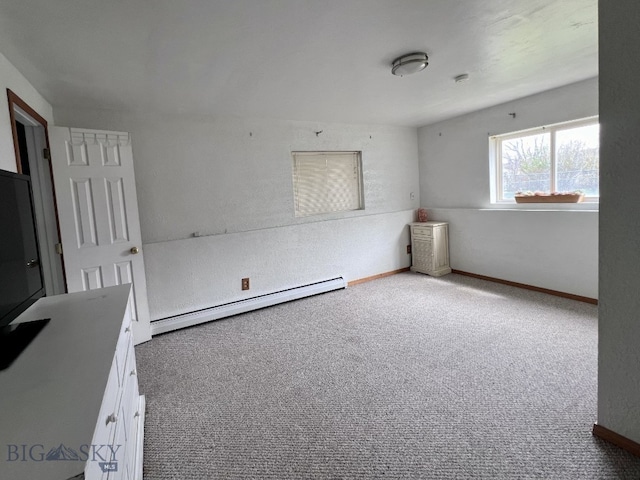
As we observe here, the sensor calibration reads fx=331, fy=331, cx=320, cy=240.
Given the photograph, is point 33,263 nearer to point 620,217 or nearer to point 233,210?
point 233,210

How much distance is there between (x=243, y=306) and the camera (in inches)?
150

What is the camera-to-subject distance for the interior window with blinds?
4371 mm

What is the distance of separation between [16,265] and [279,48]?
72.9 inches

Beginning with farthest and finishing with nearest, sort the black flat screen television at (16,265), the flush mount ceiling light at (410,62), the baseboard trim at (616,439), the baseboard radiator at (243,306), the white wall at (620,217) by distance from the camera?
the baseboard radiator at (243,306), the flush mount ceiling light at (410,62), the baseboard trim at (616,439), the white wall at (620,217), the black flat screen television at (16,265)

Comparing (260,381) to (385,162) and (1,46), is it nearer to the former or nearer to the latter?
(1,46)

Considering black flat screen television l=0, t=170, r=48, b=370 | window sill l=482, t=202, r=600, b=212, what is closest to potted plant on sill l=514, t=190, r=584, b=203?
window sill l=482, t=202, r=600, b=212

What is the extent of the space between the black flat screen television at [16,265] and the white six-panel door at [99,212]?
1.33 metres

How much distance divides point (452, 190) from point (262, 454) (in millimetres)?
4346

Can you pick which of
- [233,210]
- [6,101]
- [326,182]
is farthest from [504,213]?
[6,101]

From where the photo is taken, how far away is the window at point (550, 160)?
352cm

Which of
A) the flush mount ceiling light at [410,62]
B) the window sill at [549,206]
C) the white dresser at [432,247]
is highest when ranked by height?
the flush mount ceiling light at [410,62]

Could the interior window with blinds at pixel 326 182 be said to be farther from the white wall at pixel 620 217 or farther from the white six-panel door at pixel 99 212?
the white wall at pixel 620 217

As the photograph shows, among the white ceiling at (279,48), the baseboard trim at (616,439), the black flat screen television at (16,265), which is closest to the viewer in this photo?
the black flat screen television at (16,265)

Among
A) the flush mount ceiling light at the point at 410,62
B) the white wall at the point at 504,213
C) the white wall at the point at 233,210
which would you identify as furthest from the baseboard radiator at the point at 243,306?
the flush mount ceiling light at the point at 410,62
